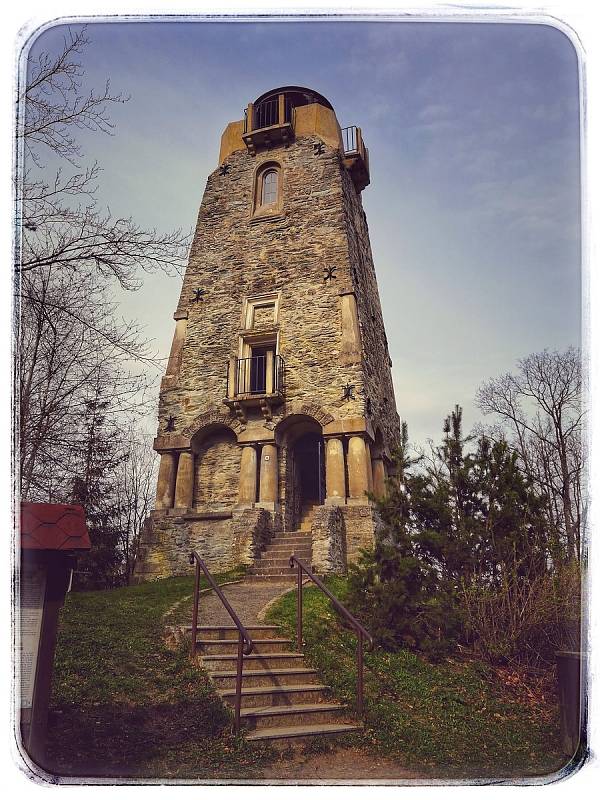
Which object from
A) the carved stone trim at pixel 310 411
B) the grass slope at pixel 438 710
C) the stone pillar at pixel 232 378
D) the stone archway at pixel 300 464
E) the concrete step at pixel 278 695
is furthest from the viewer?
the stone pillar at pixel 232 378

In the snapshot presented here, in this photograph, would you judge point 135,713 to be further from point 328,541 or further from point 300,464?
point 300,464

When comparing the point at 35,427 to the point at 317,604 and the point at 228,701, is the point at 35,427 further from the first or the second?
the point at 317,604

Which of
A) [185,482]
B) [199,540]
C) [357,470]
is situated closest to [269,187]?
[185,482]

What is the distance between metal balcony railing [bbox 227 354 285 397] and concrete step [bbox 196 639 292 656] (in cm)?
925

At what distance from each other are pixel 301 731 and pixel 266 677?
1176mm

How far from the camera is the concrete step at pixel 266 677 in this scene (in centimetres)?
651

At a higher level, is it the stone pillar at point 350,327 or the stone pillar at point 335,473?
the stone pillar at point 350,327

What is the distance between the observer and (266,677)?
22.2 ft

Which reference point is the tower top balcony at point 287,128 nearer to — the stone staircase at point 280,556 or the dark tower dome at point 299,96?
the dark tower dome at point 299,96

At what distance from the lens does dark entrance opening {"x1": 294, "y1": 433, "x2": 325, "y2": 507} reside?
58.3 feet

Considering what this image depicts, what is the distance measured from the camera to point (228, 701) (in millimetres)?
6074

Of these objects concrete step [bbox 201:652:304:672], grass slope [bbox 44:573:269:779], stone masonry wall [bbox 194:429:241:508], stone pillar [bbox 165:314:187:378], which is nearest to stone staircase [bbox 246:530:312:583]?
stone masonry wall [bbox 194:429:241:508]

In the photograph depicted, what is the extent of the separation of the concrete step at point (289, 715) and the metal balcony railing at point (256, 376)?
35.1 feet

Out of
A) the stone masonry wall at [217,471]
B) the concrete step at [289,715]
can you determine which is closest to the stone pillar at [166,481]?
the stone masonry wall at [217,471]
